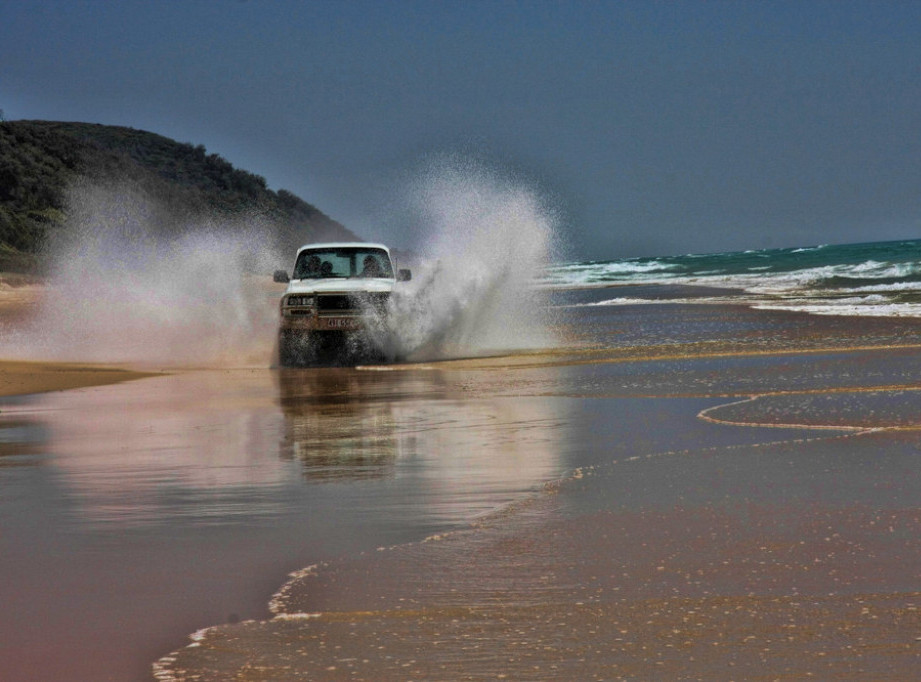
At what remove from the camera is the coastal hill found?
59.7 meters

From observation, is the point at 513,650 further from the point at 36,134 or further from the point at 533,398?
the point at 36,134

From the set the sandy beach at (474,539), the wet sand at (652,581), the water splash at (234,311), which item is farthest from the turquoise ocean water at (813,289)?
the wet sand at (652,581)

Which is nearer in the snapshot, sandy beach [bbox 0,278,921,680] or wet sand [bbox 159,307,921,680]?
wet sand [bbox 159,307,921,680]

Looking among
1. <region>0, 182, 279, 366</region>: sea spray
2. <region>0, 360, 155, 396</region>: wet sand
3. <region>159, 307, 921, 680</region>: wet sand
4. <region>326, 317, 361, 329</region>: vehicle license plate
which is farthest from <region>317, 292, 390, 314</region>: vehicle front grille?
<region>159, 307, 921, 680</region>: wet sand

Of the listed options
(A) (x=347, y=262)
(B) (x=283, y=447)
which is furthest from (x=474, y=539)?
(A) (x=347, y=262)

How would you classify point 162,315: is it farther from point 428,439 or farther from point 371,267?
point 428,439

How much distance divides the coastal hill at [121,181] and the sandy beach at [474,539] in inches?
1636

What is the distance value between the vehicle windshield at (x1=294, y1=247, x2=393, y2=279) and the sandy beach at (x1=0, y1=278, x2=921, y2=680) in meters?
8.31

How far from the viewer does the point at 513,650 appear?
4438mm

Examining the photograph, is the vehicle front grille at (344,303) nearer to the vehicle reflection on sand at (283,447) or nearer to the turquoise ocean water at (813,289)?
the vehicle reflection on sand at (283,447)

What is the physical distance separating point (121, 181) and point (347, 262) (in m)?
61.8

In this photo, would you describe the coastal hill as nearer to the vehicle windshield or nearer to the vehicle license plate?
the vehicle windshield

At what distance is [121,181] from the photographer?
261ft

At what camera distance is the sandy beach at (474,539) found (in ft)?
14.6
